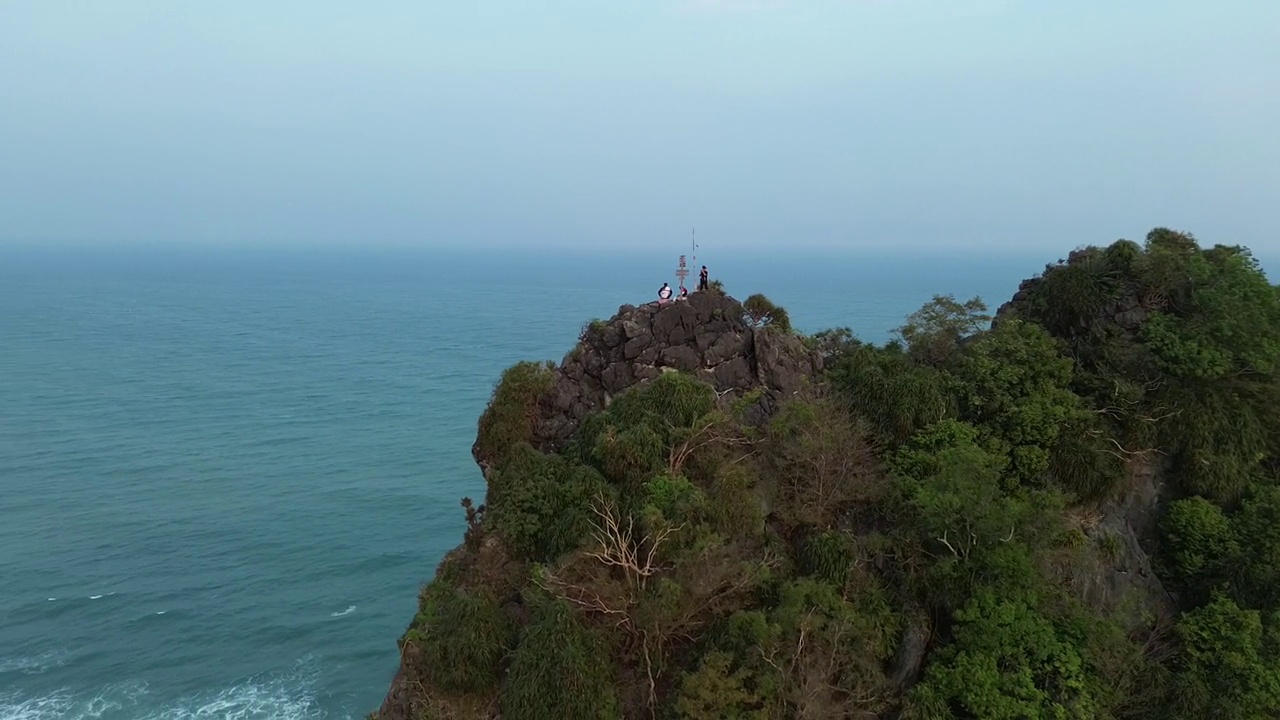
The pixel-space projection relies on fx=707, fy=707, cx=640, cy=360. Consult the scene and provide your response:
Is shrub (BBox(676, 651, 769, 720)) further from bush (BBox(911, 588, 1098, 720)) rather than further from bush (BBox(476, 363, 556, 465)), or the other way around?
bush (BBox(476, 363, 556, 465))

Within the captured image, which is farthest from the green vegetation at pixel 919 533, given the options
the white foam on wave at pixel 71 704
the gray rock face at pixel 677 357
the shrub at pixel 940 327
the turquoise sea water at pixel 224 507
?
the white foam on wave at pixel 71 704

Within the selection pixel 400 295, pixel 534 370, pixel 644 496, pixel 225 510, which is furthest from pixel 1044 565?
pixel 400 295

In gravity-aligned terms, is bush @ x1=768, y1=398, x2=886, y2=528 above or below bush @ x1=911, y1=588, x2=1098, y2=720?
above

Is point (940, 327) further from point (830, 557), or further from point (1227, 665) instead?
point (1227, 665)

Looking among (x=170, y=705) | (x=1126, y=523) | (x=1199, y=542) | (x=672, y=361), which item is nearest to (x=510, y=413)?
(x=672, y=361)

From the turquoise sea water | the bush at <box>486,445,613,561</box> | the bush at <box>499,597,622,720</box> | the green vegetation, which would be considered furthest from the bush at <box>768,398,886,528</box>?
the turquoise sea water

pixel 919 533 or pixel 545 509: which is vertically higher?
pixel 545 509
